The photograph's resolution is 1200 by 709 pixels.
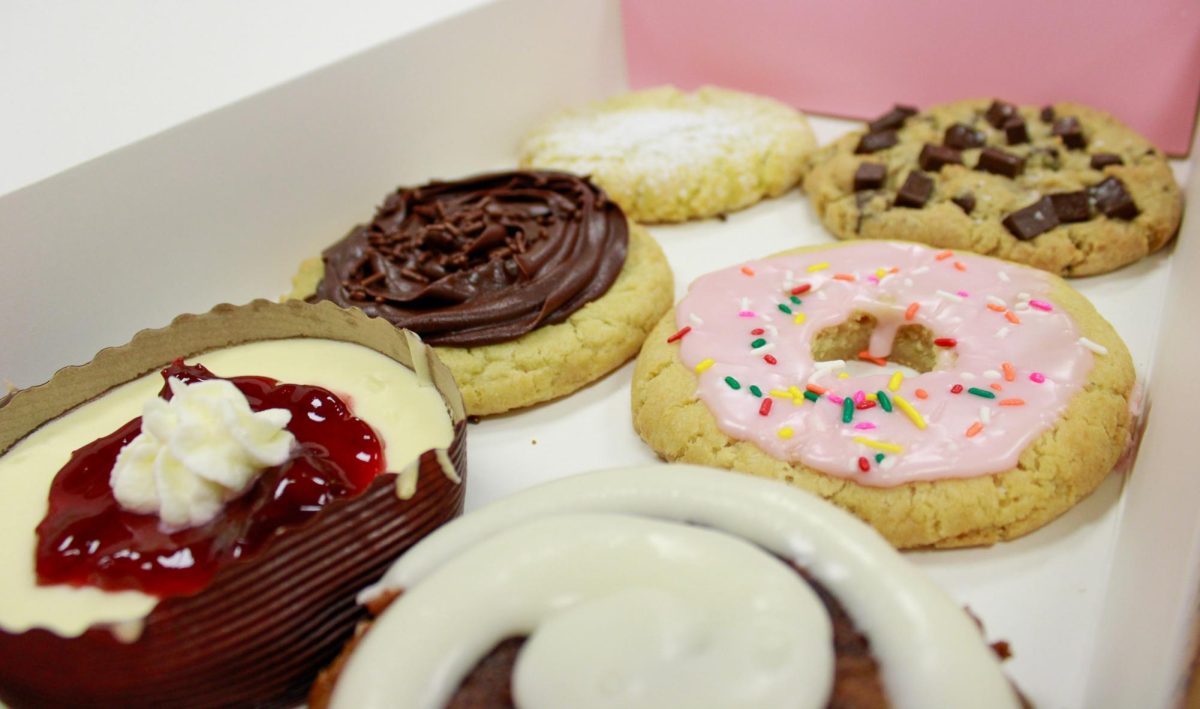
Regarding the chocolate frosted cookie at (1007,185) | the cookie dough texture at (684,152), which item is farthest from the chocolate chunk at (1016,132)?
the cookie dough texture at (684,152)

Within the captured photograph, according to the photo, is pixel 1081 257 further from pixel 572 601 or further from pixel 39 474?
pixel 39 474

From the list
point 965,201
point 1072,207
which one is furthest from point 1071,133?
point 965,201

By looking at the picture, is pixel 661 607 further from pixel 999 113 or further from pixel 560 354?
pixel 999 113

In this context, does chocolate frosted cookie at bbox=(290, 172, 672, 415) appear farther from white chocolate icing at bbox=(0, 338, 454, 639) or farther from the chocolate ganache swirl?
white chocolate icing at bbox=(0, 338, 454, 639)

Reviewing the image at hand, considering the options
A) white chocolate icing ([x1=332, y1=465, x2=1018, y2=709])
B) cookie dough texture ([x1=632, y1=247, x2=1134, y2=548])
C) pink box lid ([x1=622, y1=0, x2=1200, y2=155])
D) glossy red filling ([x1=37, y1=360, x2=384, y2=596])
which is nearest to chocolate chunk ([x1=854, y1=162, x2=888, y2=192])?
pink box lid ([x1=622, y1=0, x2=1200, y2=155])

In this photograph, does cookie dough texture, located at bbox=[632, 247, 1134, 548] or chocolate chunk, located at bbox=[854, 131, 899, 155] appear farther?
chocolate chunk, located at bbox=[854, 131, 899, 155]

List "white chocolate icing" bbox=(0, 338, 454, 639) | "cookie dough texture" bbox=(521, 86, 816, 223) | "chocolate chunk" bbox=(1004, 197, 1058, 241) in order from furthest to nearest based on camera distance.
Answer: "cookie dough texture" bbox=(521, 86, 816, 223) < "chocolate chunk" bbox=(1004, 197, 1058, 241) < "white chocolate icing" bbox=(0, 338, 454, 639)

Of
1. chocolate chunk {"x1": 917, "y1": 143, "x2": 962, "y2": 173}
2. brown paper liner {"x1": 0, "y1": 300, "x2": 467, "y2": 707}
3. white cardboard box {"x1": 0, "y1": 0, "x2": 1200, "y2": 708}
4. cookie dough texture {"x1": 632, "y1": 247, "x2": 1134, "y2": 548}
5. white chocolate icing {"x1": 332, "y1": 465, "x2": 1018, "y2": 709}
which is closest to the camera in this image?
white chocolate icing {"x1": 332, "y1": 465, "x2": 1018, "y2": 709}
